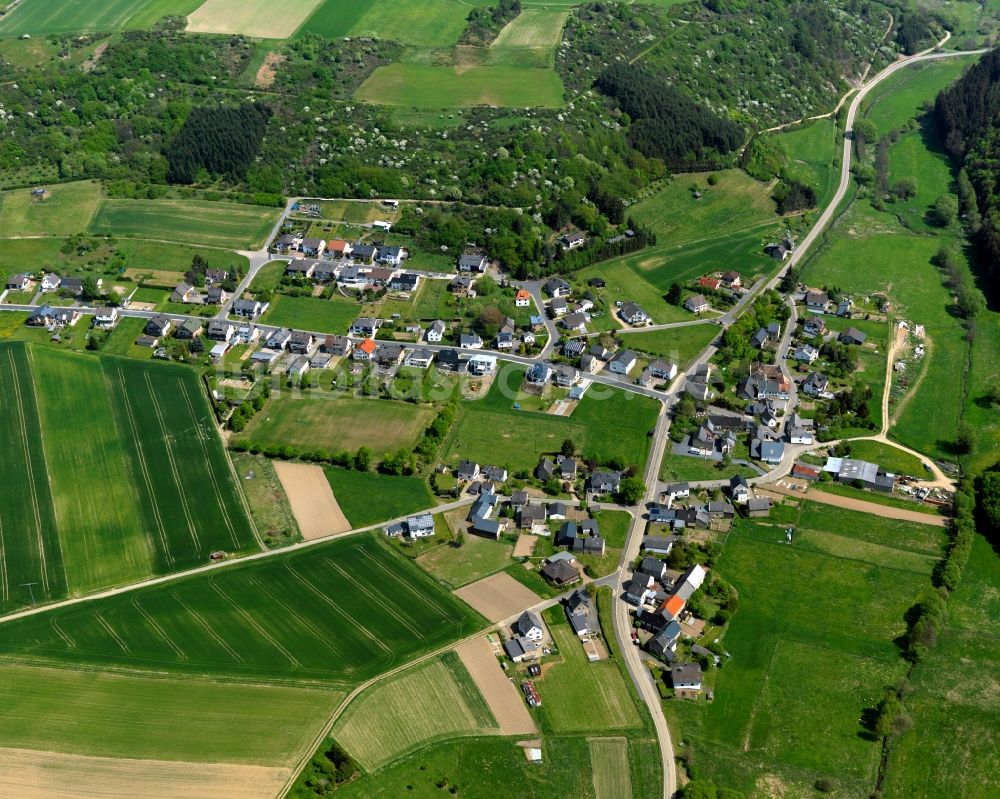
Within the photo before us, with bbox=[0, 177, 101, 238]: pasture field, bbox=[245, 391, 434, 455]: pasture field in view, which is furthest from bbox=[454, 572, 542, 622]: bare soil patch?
bbox=[0, 177, 101, 238]: pasture field

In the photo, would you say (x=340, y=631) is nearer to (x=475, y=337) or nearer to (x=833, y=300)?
(x=475, y=337)

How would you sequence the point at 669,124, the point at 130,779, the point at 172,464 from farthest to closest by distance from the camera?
the point at 669,124
the point at 172,464
the point at 130,779

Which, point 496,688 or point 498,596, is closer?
point 496,688

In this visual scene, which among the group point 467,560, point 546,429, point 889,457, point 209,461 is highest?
point 889,457

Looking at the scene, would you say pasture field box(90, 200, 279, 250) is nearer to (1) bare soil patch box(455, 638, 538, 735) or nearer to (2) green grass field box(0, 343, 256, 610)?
(2) green grass field box(0, 343, 256, 610)

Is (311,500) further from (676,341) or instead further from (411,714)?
(676,341)

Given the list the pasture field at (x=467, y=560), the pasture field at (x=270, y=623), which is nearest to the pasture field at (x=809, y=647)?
the pasture field at (x=467, y=560)

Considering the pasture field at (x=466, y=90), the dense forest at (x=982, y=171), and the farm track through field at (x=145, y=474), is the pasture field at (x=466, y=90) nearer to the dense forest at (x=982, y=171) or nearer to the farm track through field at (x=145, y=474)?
the dense forest at (x=982, y=171)

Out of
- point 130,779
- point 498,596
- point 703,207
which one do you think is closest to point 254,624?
point 130,779

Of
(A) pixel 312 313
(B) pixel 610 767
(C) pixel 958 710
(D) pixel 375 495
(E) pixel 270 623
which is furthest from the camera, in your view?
(A) pixel 312 313
